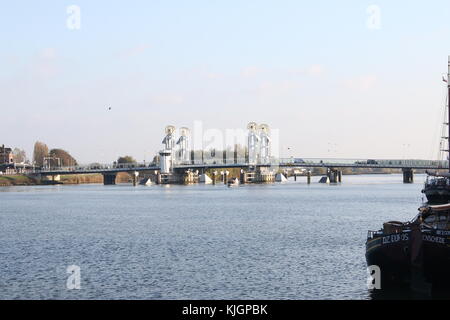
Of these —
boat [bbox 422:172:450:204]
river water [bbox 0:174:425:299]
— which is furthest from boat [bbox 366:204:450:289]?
boat [bbox 422:172:450:204]

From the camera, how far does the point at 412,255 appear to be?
40406 millimetres

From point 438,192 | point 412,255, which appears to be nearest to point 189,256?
point 412,255

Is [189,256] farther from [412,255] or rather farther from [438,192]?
[438,192]

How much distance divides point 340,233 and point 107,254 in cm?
2608

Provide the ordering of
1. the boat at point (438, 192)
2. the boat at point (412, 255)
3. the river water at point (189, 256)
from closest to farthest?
the boat at point (412, 255) → the river water at point (189, 256) → the boat at point (438, 192)

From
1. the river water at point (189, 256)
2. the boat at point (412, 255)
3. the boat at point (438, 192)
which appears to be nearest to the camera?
the boat at point (412, 255)

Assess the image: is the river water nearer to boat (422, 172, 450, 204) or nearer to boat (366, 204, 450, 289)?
boat (366, 204, 450, 289)

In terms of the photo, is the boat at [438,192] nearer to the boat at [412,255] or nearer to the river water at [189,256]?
the river water at [189,256]

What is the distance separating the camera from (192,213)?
104812mm

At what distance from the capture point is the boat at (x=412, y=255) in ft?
132

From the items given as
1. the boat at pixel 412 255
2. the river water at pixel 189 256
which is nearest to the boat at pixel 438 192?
the river water at pixel 189 256

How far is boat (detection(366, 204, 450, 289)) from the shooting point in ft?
132
